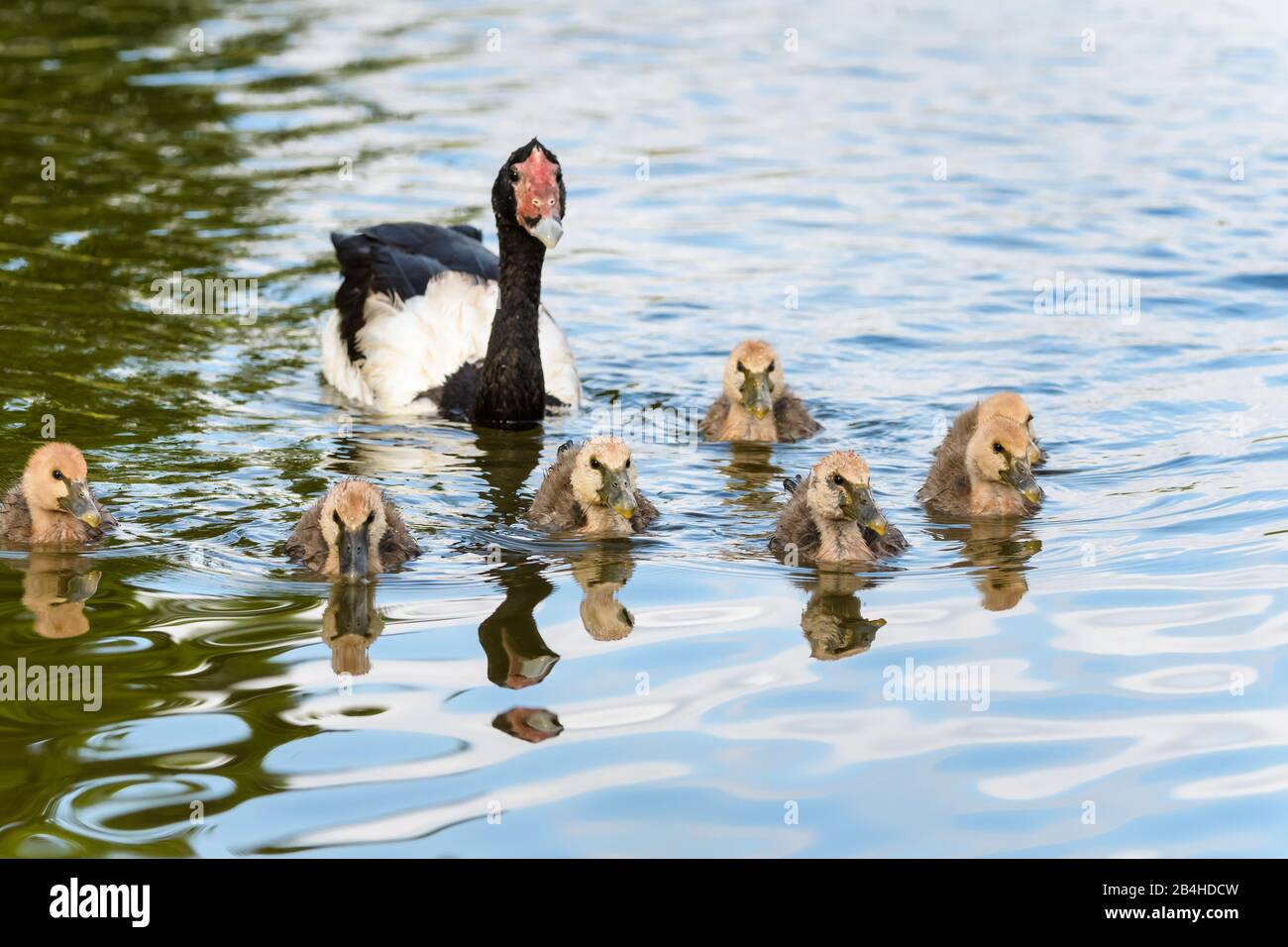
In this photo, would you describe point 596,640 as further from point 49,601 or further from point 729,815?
point 49,601

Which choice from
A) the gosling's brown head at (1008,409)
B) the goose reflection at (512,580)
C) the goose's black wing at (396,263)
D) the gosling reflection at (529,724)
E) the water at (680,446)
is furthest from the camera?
the goose's black wing at (396,263)

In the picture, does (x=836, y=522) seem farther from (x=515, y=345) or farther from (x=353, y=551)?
(x=515, y=345)

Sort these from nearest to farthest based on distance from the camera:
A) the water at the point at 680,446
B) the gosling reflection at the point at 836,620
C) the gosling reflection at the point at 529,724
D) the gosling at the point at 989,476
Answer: the water at the point at 680,446 → the gosling reflection at the point at 529,724 → the gosling reflection at the point at 836,620 → the gosling at the point at 989,476

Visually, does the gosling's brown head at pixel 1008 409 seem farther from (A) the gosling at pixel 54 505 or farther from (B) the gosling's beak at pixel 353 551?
(A) the gosling at pixel 54 505

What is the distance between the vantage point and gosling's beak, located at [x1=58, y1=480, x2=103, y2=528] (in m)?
9.51

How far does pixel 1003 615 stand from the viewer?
8.90m

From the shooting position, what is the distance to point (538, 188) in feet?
40.1

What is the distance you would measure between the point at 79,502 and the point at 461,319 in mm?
4338

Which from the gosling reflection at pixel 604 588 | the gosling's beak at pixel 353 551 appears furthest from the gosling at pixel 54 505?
the gosling reflection at pixel 604 588

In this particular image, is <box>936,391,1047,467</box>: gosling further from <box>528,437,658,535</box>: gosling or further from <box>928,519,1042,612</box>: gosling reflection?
<box>528,437,658,535</box>: gosling

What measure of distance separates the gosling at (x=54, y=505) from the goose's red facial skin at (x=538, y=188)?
12.1 feet

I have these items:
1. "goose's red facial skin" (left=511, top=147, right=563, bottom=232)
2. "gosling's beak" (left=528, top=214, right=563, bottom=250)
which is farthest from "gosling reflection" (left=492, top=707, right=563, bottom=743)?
"goose's red facial skin" (left=511, top=147, right=563, bottom=232)

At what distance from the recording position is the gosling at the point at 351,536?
9.16m

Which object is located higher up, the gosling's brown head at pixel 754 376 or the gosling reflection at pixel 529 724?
the gosling's brown head at pixel 754 376
